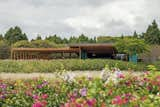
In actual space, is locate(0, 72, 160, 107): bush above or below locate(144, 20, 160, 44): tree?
below

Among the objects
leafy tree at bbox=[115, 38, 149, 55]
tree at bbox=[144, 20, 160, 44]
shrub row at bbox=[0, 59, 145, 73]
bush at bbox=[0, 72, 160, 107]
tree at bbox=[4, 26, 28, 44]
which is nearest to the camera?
bush at bbox=[0, 72, 160, 107]

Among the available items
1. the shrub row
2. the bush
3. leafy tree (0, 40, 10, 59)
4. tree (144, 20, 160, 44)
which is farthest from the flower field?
tree (144, 20, 160, 44)

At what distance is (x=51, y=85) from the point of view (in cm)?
807

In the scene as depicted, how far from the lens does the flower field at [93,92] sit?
13.1 ft

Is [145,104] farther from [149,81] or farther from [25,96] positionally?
[25,96]

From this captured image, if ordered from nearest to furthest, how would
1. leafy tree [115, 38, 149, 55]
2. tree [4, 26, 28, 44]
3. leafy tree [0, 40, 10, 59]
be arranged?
leafy tree [115, 38, 149, 55] → leafy tree [0, 40, 10, 59] → tree [4, 26, 28, 44]

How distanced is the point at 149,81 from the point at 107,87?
0.72 metres

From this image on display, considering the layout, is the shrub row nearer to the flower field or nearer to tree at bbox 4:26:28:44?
the flower field

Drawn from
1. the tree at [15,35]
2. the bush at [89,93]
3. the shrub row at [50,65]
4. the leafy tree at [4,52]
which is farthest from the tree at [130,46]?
the tree at [15,35]

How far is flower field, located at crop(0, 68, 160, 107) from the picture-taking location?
398cm

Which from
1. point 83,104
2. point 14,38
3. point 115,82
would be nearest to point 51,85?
point 115,82

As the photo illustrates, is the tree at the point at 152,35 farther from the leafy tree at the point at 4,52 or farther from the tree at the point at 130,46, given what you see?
the tree at the point at 130,46

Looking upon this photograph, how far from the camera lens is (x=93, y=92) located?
15.7 feet

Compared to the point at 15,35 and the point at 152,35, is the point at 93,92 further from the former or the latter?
the point at 15,35
